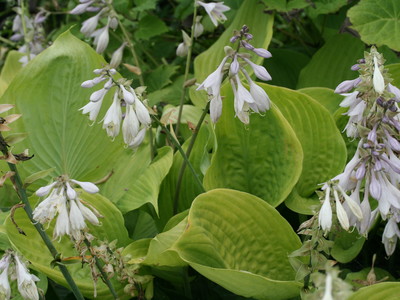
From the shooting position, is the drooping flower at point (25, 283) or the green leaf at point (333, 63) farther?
the green leaf at point (333, 63)

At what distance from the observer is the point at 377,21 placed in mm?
1890

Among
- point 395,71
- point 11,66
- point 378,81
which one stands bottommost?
point 11,66

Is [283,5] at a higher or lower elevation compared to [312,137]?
higher

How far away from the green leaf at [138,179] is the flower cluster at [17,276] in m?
0.41

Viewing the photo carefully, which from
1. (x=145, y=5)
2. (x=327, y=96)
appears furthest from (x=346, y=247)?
(x=145, y=5)

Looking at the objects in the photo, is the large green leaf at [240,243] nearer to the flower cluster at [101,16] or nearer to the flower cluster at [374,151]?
the flower cluster at [374,151]

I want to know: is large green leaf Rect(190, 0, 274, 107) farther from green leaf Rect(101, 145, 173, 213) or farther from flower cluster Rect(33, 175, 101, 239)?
flower cluster Rect(33, 175, 101, 239)

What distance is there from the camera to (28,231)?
1552 millimetres

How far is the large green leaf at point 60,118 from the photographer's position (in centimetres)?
188

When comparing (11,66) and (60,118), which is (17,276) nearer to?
(60,118)

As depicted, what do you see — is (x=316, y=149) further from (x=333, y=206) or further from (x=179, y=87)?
(x=179, y=87)

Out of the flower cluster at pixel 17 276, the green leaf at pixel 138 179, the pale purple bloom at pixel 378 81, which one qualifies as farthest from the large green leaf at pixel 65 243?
the pale purple bloom at pixel 378 81

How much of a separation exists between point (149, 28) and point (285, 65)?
1.80 feet

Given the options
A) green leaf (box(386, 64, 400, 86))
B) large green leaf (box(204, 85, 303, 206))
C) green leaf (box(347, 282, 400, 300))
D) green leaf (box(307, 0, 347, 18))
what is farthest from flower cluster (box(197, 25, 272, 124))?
green leaf (box(307, 0, 347, 18))
